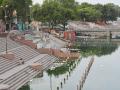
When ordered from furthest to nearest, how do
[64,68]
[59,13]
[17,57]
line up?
[59,13], [64,68], [17,57]

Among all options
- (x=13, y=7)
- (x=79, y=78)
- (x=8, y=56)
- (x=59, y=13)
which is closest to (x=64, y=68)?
(x=8, y=56)

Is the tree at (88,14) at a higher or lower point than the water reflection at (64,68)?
higher

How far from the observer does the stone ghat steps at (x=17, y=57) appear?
4777cm

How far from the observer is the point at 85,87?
42.9 m

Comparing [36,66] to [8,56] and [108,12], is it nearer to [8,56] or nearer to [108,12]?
[8,56]

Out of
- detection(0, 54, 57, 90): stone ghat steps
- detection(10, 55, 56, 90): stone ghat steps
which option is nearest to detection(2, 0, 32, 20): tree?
detection(10, 55, 56, 90): stone ghat steps

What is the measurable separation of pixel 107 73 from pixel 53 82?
9.68m

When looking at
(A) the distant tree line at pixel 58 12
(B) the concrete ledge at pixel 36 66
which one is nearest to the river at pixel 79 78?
(B) the concrete ledge at pixel 36 66

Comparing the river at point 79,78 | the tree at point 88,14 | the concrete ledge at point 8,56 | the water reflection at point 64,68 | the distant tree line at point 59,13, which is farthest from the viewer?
the tree at point 88,14

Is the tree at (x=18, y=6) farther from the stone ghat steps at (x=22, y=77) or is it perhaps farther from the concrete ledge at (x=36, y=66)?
the concrete ledge at (x=36, y=66)

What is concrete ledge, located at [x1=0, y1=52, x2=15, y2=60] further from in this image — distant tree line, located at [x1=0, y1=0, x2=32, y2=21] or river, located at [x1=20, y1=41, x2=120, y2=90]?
distant tree line, located at [x1=0, y1=0, x2=32, y2=21]

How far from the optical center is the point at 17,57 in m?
55.3

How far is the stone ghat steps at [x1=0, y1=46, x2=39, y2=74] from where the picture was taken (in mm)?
47766

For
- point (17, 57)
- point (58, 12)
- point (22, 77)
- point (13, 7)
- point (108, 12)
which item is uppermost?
point (13, 7)
